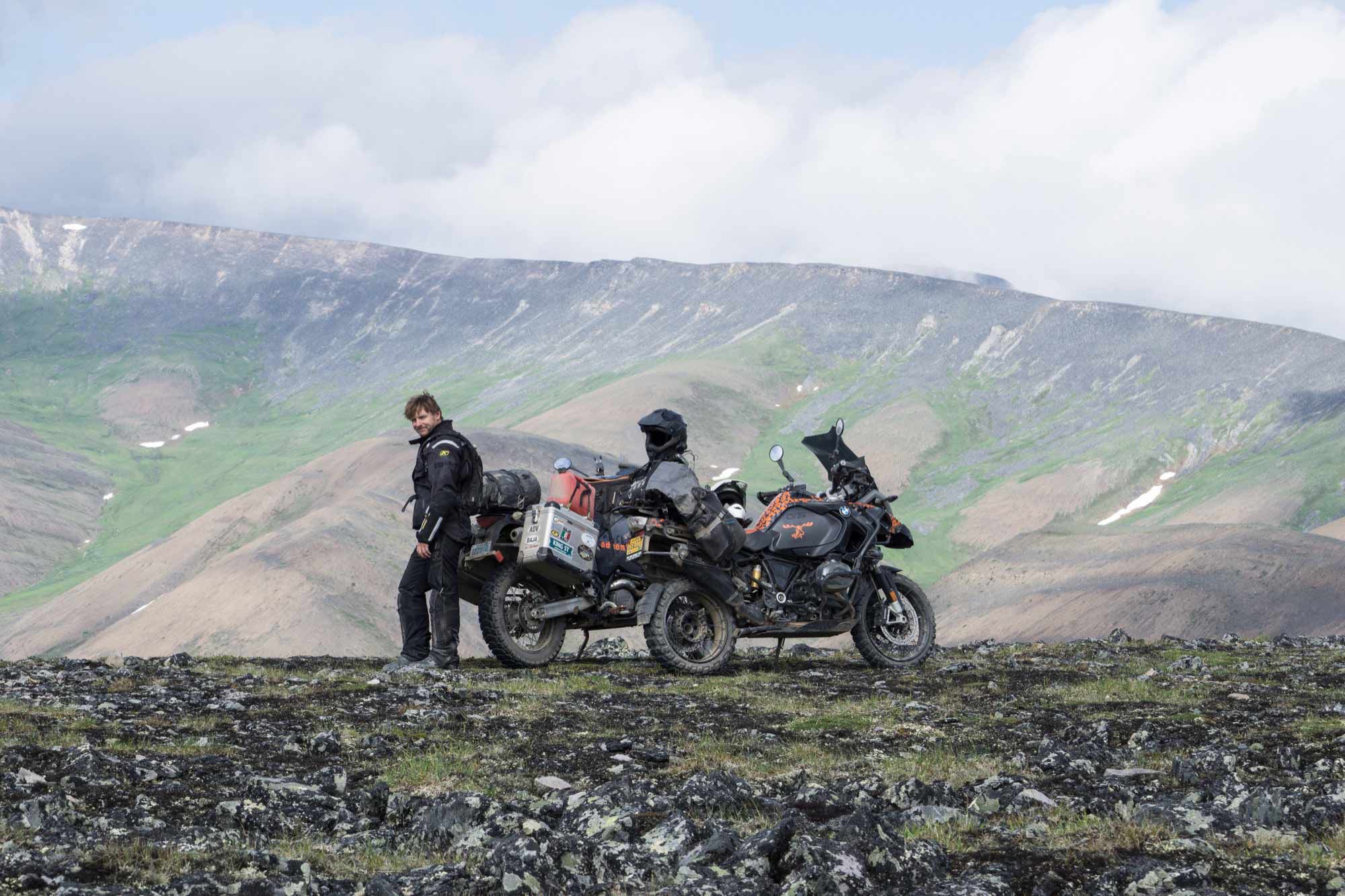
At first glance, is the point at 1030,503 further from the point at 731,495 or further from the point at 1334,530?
the point at 731,495

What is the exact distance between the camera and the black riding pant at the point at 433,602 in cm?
1413

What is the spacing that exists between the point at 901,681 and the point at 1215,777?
21.7 ft

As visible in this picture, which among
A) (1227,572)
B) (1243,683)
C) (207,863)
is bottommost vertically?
(1227,572)

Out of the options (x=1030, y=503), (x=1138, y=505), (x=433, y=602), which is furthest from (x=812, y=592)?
(x=1030, y=503)

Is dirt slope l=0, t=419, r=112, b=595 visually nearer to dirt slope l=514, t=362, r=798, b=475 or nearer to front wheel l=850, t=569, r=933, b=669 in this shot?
dirt slope l=514, t=362, r=798, b=475

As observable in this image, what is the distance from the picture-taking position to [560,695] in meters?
12.5

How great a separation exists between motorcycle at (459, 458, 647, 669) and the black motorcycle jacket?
0.73 metres

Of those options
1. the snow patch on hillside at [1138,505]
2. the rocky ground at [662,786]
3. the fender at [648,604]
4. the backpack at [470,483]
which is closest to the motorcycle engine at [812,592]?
the fender at [648,604]

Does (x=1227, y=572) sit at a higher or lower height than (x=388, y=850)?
lower

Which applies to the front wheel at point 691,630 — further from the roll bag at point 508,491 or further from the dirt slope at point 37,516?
the dirt slope at point 37,516

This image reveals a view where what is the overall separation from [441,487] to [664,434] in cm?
259

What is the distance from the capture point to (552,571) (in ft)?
48.4

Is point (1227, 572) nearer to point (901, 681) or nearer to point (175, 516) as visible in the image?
point (901, 681)

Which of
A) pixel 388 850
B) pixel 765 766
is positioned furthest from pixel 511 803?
pixel 765 766
